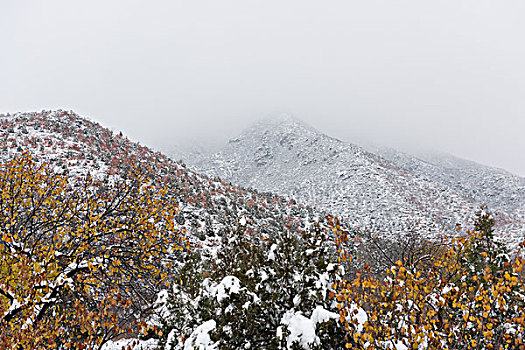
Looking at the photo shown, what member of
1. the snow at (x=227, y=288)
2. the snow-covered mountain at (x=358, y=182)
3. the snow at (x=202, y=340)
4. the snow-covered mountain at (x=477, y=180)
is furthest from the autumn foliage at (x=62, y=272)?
the snow-covered mountain at (x=477, y=180)

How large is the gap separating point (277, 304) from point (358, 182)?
42.1 metres

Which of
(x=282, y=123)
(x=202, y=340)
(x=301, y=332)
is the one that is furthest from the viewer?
(x=282, y=123)

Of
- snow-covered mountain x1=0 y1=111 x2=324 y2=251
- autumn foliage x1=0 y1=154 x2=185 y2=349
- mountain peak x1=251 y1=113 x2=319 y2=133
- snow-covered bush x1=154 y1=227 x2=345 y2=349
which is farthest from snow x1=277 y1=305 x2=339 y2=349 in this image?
mountain peak x1=251 y1=113 x2=319 y2=133

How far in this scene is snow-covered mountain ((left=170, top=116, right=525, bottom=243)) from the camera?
38188mm

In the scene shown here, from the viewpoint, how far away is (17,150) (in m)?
19.7

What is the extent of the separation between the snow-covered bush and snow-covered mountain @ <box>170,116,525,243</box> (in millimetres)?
18982

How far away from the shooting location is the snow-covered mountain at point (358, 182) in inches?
1503

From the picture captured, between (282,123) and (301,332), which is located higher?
(301,332)

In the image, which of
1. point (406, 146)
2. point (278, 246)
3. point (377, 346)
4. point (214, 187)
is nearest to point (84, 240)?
point (278, 246)

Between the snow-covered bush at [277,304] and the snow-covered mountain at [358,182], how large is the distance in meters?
19.0

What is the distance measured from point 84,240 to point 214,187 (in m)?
20.3

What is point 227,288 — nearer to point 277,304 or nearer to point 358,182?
point 277,304

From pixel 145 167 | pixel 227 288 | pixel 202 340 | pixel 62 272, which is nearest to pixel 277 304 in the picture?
pixel 227 288

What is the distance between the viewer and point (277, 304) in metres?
5.30
